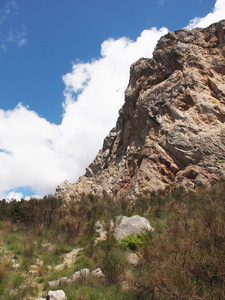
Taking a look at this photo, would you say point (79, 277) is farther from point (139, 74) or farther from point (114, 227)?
point (139, 74)

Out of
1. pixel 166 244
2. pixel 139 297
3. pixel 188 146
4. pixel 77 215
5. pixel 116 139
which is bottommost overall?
pixel 139 297

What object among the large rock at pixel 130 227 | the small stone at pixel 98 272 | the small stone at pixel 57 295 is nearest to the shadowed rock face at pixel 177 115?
the large rock at pixel 130 227

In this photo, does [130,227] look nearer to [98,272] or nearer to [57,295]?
[98,272]

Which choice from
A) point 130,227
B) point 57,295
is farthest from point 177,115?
point 57,295

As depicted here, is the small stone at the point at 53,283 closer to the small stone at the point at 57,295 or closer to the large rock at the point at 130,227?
the small stone at the point at 57,295

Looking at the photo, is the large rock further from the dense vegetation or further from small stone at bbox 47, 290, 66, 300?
small stone at bbox 47, 290, 66, 300

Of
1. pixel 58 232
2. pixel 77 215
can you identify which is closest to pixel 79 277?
pixel 58 232

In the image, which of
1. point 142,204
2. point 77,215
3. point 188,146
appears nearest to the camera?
point 77,215

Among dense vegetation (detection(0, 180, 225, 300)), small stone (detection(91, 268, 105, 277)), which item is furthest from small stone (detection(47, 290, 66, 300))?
small stone (detection(91, 268, 105, 277))

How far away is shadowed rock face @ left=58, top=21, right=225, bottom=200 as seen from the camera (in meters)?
14.6

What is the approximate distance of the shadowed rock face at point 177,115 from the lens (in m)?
14.6

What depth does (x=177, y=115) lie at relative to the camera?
16.2 meters

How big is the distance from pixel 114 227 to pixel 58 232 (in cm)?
240

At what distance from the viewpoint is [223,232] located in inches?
129
